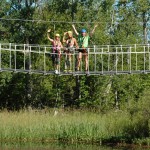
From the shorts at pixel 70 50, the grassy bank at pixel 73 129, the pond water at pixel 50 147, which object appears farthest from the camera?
the grassy bank at pixel 73 129

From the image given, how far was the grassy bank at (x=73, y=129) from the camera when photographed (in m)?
20.8

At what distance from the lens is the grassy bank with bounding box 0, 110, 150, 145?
68.3 feet

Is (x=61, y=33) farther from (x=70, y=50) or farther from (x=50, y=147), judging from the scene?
(x=70, y=50)

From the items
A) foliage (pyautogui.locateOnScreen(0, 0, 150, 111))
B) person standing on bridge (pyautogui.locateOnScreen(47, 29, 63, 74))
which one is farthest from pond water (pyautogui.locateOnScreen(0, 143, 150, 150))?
foliage (pyautogui.locateOnScreen(0, 0, 150, 111))

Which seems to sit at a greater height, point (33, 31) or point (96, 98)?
point (33, 31)

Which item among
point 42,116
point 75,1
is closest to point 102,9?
point 75,1

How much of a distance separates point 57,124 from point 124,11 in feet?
37.8

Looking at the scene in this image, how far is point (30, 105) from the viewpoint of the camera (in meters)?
28.4

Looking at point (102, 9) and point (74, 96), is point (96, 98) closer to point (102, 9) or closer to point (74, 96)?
point (74, 96)

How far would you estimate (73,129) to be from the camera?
827 inches

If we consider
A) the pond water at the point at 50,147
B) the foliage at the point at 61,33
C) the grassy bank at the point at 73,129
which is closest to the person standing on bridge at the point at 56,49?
the pond water at the point at 50,147

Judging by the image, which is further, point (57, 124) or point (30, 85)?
point (30, 85)

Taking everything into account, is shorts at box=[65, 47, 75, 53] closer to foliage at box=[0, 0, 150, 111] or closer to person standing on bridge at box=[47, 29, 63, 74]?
person standing on bridge at box=[47, 29, 63, 74]

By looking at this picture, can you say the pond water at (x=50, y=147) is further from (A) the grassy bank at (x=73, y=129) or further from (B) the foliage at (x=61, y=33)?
(B) the foliage at (x=61, y=33)
